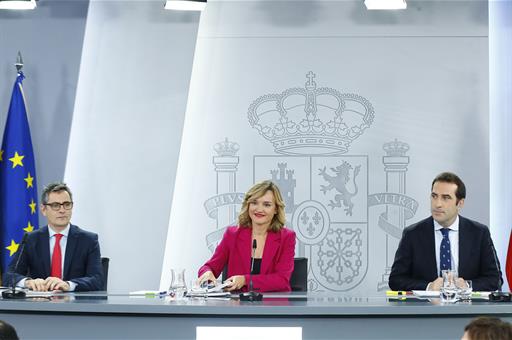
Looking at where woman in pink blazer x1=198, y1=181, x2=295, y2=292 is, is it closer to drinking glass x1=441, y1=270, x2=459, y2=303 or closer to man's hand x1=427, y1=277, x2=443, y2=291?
man's hand x1=427, y1=277, x2=443, y2=291

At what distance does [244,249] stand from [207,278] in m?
0.50

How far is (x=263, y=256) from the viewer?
502 centimetres

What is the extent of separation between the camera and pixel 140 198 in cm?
670

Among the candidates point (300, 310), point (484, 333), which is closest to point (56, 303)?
point (300, 310)

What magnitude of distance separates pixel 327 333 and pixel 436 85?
10.7ft

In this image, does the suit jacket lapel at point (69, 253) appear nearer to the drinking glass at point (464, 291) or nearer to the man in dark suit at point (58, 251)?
the man in dark suit at point (58, 251)

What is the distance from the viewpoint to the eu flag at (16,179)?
6.35 meters

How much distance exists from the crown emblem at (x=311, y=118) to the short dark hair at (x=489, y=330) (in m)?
4.55

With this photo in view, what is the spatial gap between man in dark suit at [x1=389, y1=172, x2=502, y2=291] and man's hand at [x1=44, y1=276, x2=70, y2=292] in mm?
1779

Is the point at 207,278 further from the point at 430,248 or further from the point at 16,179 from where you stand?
the point at 16,179

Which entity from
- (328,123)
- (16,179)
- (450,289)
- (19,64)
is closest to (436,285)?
(450,289)

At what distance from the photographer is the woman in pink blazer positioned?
16.4 ft

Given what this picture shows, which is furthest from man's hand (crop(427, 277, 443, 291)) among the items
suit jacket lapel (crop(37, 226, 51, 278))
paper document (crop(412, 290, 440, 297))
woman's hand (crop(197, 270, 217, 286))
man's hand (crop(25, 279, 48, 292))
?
suit jacket lapel (crop(37, 226, 51, 278))

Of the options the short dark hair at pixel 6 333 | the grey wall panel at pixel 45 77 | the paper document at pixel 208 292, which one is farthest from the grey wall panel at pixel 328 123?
the short dark hair at pixel 6 333
